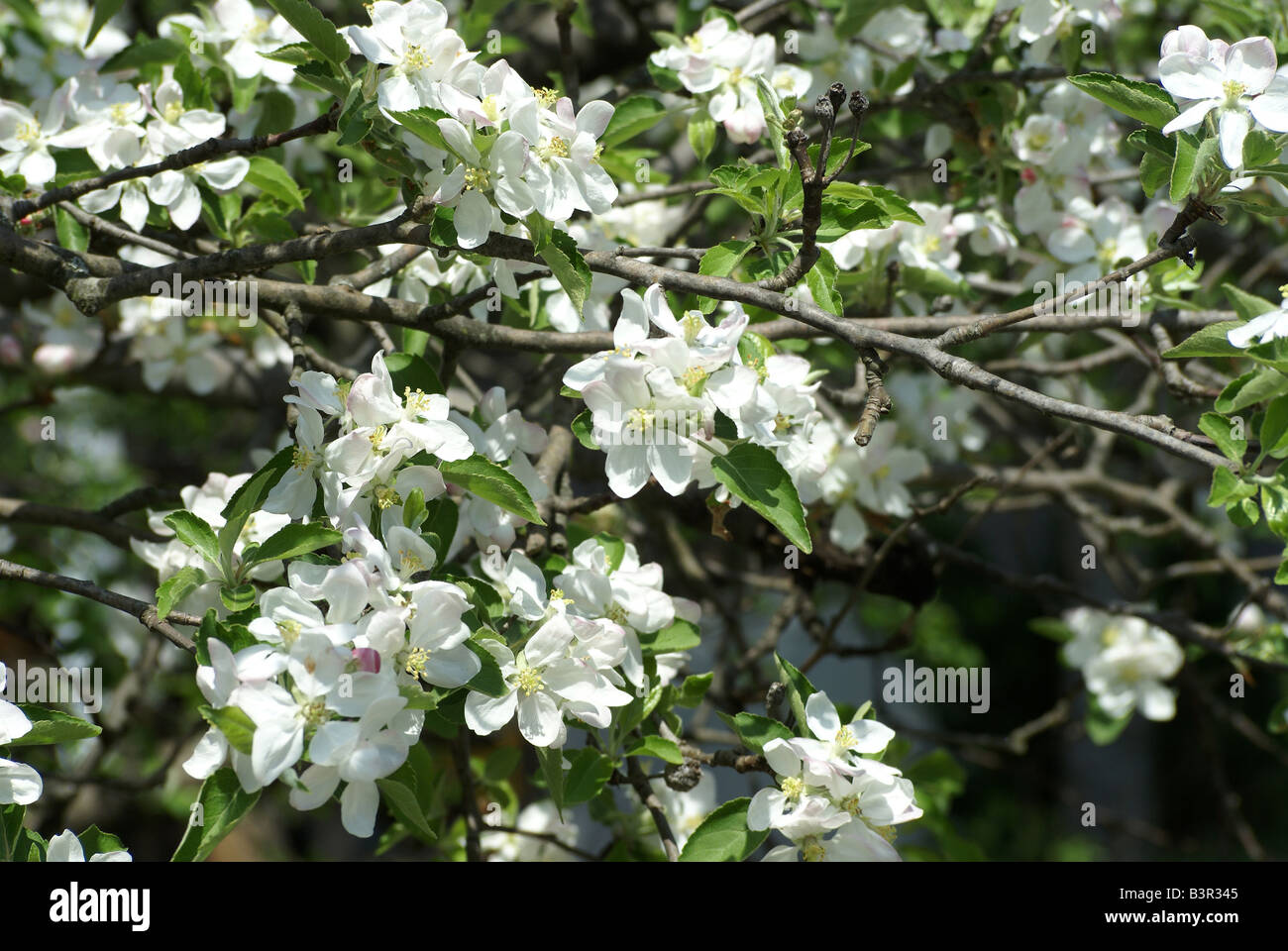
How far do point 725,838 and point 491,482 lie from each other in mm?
517

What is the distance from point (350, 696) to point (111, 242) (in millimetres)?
1110

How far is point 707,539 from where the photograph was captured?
121 inches

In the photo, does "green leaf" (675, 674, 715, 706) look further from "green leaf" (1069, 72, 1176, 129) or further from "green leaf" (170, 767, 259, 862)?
"green leaf" (1069, 72, 1176, 129)

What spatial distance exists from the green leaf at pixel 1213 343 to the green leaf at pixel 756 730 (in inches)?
26.3

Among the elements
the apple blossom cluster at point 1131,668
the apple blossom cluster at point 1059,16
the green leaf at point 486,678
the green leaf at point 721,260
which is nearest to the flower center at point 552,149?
→ the green leaf at point 721,260

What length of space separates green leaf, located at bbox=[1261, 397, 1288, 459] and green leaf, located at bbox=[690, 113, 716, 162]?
94cm

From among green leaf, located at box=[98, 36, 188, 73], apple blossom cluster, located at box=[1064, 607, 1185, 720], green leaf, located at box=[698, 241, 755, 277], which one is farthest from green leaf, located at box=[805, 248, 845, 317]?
apple blossom cluster, located at box=[1064, 607, 1185, 720]

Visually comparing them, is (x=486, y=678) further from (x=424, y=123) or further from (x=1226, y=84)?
(x=1226, y=84)

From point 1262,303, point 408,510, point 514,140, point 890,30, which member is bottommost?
point 408,510

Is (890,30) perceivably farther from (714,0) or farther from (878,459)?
(878,459)

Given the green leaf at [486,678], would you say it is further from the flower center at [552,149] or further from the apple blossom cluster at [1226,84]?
the apple blossom cluster at [1226,84]

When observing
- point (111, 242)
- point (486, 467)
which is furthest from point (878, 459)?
point (111, 242)

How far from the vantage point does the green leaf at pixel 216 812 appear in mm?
1058

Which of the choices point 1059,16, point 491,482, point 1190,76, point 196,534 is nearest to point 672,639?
point 491,482
